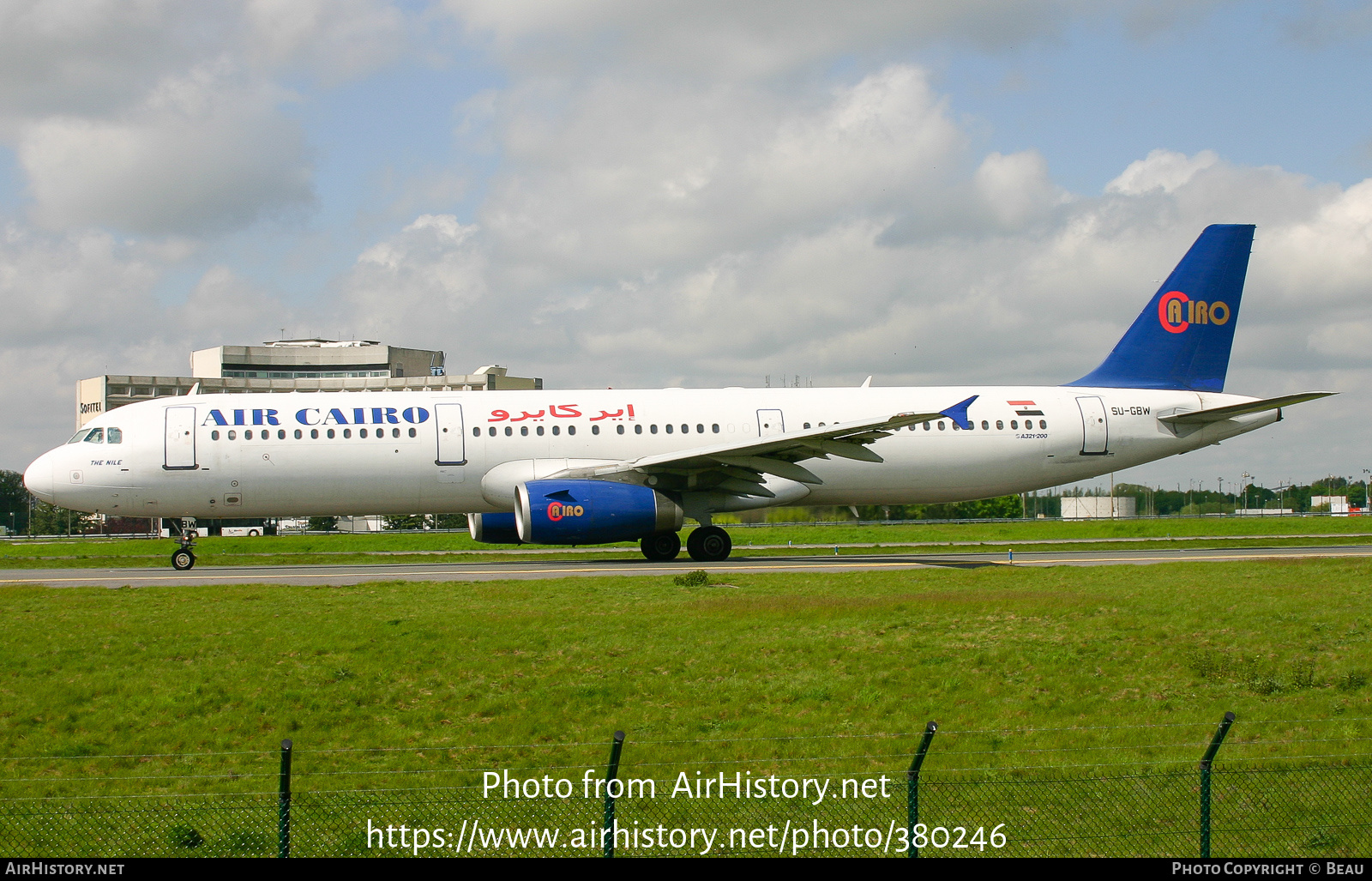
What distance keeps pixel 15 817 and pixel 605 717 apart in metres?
5.25

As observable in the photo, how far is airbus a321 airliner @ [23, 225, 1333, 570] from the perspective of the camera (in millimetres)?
24125

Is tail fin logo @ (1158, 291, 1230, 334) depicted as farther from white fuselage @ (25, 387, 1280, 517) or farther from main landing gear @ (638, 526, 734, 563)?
main landing gear @ (638, 526, 734, 563)

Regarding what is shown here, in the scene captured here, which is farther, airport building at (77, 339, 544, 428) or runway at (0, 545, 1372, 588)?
airport building at (77, 339, 544, 428)

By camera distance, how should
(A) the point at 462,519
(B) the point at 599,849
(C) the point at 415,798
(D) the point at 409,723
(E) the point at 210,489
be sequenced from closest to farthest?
(B) the point at 599,849 → (C) the point at 415,798 → (D) the point at 409,723 → (E) the point at 210,489 → (A) the point at 462,519

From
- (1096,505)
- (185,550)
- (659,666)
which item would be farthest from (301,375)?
(659,666)

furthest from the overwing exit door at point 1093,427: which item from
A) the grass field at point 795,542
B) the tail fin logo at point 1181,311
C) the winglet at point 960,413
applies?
the grass field at point 795,542

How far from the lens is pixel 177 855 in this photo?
7527 millimetres

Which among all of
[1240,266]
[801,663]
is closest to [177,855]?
[801,663]

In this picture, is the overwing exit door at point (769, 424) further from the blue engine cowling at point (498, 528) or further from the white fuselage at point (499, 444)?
the blue engine cowling at point (498, 528)

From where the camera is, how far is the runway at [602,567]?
72.4 feet

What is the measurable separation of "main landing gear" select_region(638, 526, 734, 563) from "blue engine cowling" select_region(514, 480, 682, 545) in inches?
68.3

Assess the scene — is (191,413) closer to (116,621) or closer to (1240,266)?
(116,621)

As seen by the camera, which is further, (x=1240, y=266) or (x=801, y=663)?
(x=1240, y=266)

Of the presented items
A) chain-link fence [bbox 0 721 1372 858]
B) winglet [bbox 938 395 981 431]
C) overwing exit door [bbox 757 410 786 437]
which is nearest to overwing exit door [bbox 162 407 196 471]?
overwing exit door [bbox 757 410 786 437]
